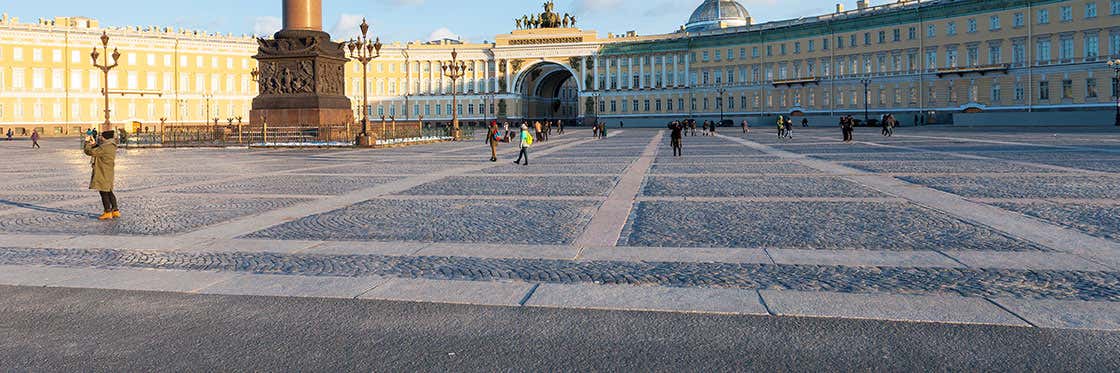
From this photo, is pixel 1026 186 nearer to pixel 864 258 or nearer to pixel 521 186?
pixel 864 258

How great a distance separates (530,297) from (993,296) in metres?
2.99

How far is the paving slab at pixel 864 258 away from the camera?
6719mm

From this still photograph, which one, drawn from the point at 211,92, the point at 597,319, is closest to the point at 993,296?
the point at 597,319

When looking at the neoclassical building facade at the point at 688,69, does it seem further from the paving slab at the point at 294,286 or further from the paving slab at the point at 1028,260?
the paving slab at the point at 294,286

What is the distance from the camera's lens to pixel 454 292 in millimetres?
5805

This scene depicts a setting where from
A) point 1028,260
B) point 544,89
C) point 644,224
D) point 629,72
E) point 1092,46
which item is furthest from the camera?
point 544,89

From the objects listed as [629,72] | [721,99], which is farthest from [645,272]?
[629,72]

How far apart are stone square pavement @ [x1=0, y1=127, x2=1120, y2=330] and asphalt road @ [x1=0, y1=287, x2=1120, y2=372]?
34cm

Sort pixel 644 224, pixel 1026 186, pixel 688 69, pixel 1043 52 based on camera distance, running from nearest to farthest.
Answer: pixel 644 224 → pixel 1026 186 → pixel 1043 52 → pixel 688 69

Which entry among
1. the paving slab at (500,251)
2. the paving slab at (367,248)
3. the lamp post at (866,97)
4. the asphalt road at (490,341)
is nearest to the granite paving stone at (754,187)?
the paving slab at (500,251)

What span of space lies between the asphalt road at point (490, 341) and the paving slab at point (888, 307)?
16cm

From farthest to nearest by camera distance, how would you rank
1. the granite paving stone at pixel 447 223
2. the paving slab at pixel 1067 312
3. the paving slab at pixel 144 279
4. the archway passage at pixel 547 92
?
the archway passage at pixel 547 92 < the granite paving stone at pixel 447 223 < the paving slab at pixel 144 279 < the paving slab at pixel 1067 312

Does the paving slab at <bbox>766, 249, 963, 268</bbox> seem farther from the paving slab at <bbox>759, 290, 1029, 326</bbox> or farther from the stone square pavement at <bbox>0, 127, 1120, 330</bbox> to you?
the paving slab at <bbox>759, 290, 1029, 326</bbox>

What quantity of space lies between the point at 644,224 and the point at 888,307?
4.22 meters
